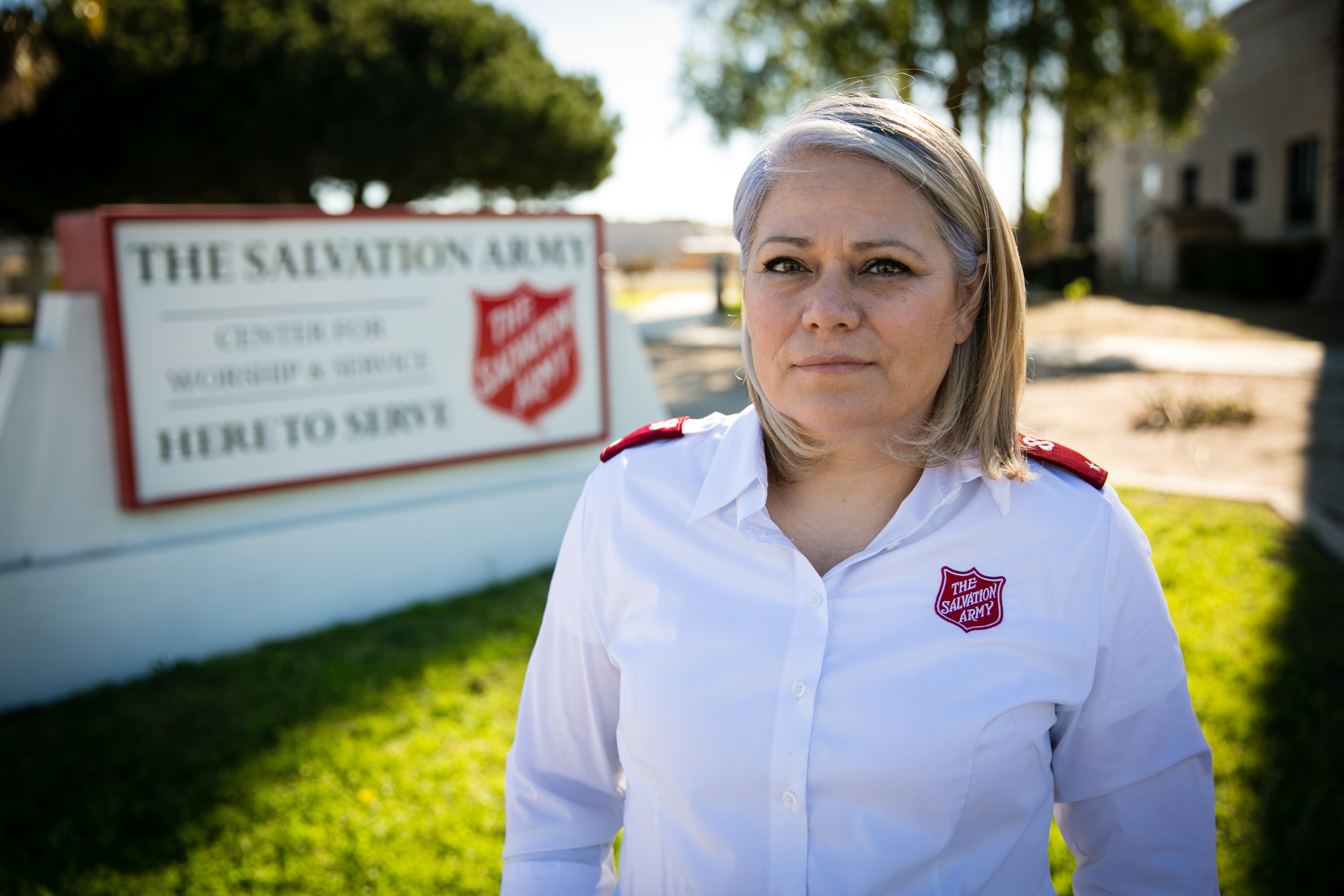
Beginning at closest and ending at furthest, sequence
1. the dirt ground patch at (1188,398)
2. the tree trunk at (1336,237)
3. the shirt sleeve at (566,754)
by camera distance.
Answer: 1. the shirt sleeve at (566,754)
2. the dirt ground patch at (1188,398)
3. the tree trunk at (1336,237)

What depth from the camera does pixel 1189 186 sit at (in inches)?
1125

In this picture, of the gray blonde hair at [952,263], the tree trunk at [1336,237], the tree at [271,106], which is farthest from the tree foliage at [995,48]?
the gray blonde hair at [952,263]

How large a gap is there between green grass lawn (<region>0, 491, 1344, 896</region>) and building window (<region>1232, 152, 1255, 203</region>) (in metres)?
25.1

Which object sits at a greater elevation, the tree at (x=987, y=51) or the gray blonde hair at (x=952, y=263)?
the tree at (x=987, y=51)

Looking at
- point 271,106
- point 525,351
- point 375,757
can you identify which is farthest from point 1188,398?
point 271,106

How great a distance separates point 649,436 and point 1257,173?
92.3 feet

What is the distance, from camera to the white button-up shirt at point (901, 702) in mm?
1401

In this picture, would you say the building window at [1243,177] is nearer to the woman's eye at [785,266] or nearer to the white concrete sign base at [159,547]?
the white concrete sign base at [159,547]

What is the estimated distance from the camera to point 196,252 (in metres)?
4.19

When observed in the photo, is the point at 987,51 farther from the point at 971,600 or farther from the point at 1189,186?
the point at 971,600

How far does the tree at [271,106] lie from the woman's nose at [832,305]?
2264 cm

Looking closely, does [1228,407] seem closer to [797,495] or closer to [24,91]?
[797,495]

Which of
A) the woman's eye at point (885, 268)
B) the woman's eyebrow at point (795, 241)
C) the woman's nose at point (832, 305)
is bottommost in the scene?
the woman's nose at point (832, 305)

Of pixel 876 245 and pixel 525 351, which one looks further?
pixel 525 351
